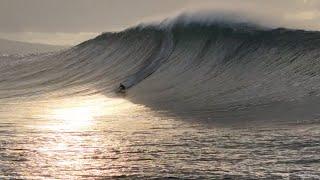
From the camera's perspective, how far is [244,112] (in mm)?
12258

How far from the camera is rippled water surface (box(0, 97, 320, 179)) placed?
23.4 ft

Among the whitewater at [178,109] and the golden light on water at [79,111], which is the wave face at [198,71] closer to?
the whitewater at [178,109]

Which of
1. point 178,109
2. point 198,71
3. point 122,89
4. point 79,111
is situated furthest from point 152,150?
point 198,71

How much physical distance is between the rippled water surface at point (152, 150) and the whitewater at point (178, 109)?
0.02 meters

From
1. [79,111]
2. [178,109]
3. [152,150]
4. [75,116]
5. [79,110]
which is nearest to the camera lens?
[152,150]

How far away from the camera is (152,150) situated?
332 inches

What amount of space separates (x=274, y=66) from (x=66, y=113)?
7088 millimetres

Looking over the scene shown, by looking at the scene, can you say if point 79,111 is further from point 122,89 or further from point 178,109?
point 122,89

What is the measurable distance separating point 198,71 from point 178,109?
21.4ft

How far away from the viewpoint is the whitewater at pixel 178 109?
7559 mm

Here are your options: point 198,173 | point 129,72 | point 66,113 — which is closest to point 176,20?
point 129,72

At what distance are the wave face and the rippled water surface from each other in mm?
2221

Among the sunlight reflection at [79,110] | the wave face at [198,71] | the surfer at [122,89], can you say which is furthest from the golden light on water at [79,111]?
the surfer at [122,89]

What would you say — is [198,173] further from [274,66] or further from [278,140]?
[274,66]
